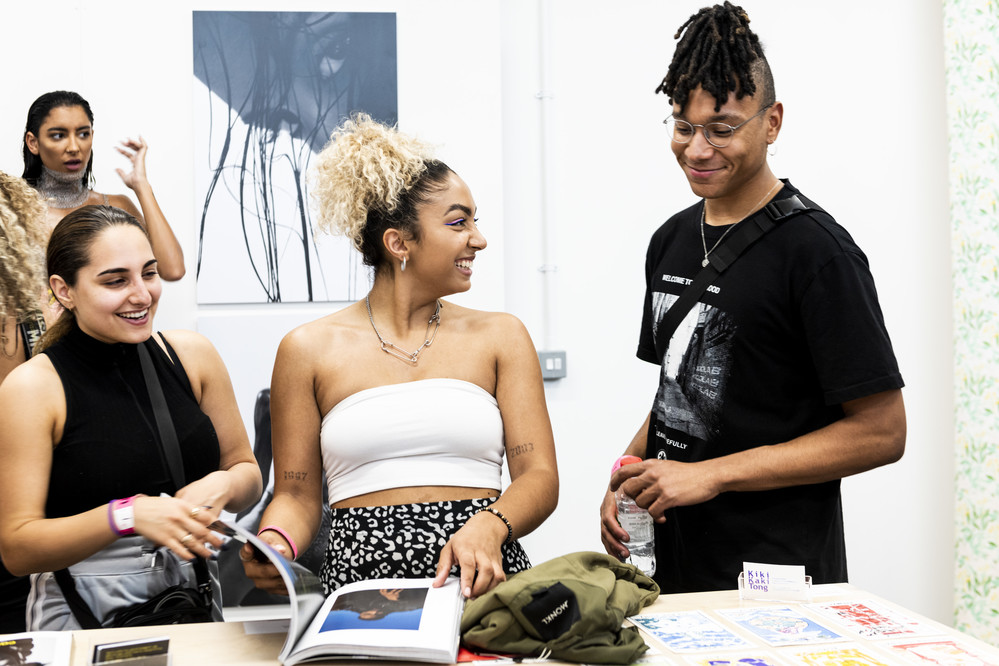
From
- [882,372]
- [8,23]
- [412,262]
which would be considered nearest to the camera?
[882,372]

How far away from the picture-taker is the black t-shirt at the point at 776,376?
1524mm

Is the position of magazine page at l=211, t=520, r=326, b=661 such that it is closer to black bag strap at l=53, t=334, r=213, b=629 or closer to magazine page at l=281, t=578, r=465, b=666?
magazine page at l=281, t=578, r=465, b=666

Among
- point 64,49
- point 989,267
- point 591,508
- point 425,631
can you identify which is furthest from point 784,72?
point 425,631

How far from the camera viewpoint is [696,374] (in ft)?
5.53

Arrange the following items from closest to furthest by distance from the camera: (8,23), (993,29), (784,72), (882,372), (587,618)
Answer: (587,618), (882,372), (8,23), (993,29), (784,72)

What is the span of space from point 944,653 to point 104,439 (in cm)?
150

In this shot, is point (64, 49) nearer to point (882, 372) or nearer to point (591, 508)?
point (591, 508)

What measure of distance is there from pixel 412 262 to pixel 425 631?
2.84ft

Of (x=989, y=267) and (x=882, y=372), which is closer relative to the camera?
(x=882, y=372)

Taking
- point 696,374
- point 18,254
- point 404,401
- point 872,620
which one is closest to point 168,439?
point 404,401

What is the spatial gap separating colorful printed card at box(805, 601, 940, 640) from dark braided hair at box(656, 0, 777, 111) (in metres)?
0.93

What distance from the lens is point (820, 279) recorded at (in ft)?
5.08

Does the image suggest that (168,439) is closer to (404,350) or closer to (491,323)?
(404,350)

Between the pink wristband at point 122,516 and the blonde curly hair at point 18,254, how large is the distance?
69cm
